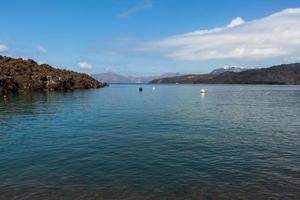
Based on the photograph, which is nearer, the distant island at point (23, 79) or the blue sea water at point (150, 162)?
the blue sea water at point (150, 162)

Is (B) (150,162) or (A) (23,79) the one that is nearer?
(B) (150,162)

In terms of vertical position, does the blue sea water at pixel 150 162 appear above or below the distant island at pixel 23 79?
below

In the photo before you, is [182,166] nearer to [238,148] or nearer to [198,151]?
[198,151]

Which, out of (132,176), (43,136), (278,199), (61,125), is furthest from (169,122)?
(278,199)

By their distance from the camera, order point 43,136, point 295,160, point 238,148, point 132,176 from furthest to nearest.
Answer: point 43,136, point 238,148, point 295,160, point 132,176

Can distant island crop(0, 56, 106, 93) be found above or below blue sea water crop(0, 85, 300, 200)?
above

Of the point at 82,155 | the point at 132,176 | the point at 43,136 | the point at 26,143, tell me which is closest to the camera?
the point at 132,176

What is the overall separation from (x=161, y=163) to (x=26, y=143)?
17.6 m

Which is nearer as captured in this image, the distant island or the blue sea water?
the blue sea water

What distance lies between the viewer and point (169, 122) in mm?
58656

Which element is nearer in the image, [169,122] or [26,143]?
[26,143]

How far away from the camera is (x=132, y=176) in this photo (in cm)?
2658

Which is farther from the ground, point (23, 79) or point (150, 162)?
point (23, 79)

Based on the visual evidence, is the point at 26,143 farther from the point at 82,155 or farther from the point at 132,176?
the point at 132,176
